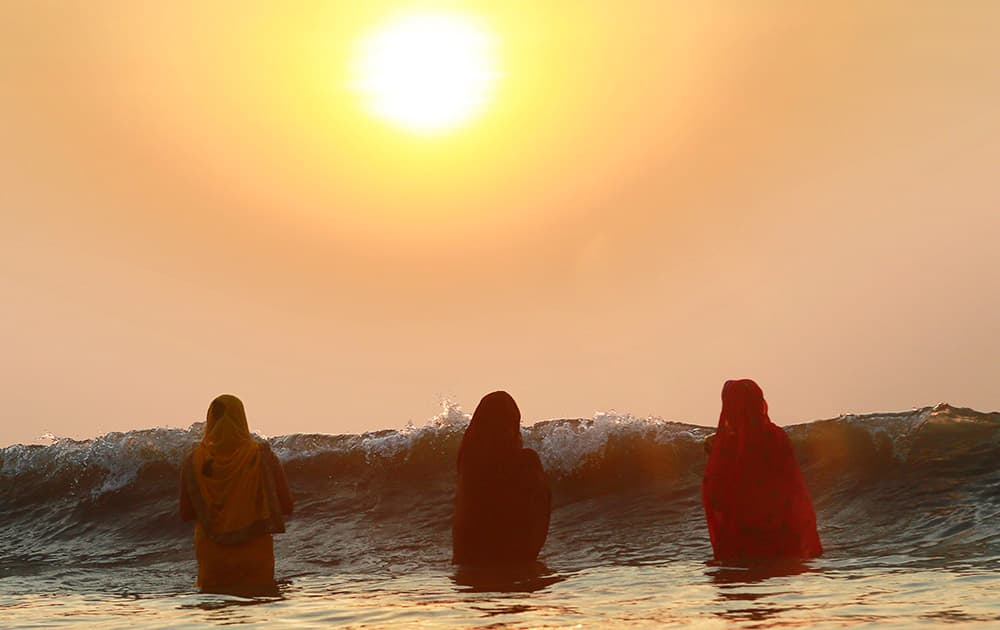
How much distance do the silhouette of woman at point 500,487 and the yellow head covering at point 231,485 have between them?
1.75 meters

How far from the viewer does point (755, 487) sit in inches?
406

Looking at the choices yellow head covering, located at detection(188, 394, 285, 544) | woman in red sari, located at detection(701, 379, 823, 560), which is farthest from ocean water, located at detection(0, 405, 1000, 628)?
yellow head covering, located at detection(188, 394, 285, 544)

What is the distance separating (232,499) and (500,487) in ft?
7.65

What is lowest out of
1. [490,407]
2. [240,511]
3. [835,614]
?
[835,614]

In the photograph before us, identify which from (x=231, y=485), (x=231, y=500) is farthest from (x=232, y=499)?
(x=231, y=485)

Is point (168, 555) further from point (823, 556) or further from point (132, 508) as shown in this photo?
point (823, 556)

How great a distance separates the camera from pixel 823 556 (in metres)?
11.4

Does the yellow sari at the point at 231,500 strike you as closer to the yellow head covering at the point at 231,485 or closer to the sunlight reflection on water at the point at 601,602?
the yellow head covering at the point at 231,485

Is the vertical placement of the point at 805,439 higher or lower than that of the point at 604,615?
higher

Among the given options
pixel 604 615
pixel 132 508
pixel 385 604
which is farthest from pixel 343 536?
pixel 604 615

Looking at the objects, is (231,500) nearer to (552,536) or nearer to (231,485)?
(231,485)

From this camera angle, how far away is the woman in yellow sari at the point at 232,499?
10344 millimetres

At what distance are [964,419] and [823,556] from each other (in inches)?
279

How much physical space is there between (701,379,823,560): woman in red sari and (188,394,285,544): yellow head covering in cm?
382
